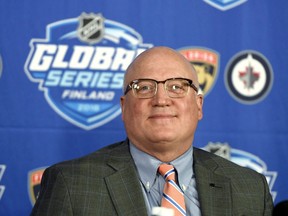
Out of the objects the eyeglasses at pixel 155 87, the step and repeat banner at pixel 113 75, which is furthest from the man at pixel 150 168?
the step and repeat banner at pixel 113 75

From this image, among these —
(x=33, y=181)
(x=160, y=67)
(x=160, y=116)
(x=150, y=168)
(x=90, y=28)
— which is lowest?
(x=33, y=181)

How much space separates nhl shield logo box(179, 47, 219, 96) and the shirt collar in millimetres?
377

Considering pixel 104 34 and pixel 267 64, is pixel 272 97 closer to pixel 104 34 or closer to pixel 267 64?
pixel 267 64

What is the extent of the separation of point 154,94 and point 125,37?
1.37 feet

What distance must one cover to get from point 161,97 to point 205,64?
0.45m

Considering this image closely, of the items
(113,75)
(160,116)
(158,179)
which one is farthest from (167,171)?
(113,75)

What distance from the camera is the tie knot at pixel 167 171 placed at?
1411 millimetres

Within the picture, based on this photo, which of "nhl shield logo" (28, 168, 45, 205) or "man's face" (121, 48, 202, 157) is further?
"nhl shield logo" (28, 168, 45, 205)

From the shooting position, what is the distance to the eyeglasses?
1401 mm

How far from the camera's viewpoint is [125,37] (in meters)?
1.76

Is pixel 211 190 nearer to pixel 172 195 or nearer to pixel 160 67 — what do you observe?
pixel 172 195

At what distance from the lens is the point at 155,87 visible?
4.60 ft

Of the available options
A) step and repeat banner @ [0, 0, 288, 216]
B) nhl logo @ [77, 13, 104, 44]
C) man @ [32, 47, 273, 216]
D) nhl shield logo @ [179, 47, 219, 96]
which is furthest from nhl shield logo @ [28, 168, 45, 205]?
nhl shield logo @ [179, 47, 219, 96]

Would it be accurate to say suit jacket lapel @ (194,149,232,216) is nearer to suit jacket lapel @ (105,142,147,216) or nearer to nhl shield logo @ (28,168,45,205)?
suit jacket lapel @ (105,142,147,216)
